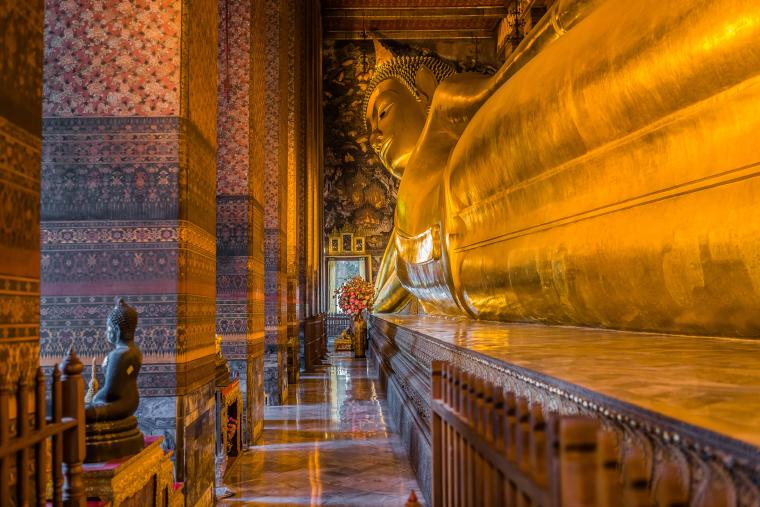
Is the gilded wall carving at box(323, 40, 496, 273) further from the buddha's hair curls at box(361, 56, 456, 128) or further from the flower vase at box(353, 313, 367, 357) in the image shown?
the buddha's hair curls at box(361, 56, 456, 128)

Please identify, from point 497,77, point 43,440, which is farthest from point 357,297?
point 43,440

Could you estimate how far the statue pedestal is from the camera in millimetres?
2021

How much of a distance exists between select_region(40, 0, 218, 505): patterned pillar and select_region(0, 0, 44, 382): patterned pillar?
1191mm

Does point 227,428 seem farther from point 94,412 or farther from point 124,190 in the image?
point 94,412

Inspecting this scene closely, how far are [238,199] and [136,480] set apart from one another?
245 cm

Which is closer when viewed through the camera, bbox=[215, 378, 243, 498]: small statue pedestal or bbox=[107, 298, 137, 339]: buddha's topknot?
bbox=[107, 298, 137, 339]: buddha's topknot

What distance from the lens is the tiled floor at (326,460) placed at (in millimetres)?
3156

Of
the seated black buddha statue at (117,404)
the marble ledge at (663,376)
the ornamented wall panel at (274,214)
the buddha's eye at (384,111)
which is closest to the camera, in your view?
the marble ledge at (663,376)

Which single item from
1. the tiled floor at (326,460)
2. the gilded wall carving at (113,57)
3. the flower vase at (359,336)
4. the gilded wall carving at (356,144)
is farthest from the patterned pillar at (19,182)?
the gilded wall carving at (356,144)

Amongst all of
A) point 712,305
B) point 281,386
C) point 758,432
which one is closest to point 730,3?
point 712,305

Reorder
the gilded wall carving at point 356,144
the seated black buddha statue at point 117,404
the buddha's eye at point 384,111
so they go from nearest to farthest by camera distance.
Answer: the seated black buddha statue at point 117,404
the buddha's eye at point 384,111
the gilded wall carving at point 356,144

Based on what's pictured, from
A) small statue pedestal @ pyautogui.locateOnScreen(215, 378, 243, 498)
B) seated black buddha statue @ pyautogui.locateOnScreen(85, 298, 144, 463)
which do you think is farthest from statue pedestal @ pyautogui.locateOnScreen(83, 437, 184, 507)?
small statue pedestal @ pyautogui.locateOnScreen(215, 378, 243, 498)

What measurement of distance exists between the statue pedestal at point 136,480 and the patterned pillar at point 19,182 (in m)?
0.54

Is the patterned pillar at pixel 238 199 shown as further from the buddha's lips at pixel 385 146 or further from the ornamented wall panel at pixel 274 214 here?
the buddha's lips at pixel 385 146
